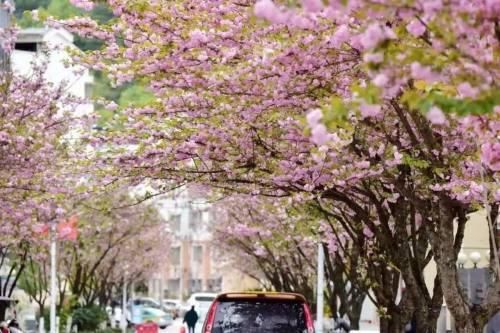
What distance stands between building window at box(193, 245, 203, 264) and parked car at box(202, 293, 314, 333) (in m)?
95.2

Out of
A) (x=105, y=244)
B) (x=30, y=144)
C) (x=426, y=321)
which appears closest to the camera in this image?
(x=426, y=321)

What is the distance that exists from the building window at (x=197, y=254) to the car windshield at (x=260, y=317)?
9520 centimetres

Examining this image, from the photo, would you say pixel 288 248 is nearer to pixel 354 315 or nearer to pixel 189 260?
pixel 354 315

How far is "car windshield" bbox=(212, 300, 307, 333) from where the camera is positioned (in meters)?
14.0

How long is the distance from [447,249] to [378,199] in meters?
4.14

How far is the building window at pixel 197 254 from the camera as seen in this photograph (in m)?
110

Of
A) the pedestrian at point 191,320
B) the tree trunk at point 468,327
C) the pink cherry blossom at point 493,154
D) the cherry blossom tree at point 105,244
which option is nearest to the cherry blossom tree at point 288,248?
the pedestrian at point 191,320

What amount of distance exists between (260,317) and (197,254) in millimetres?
96509

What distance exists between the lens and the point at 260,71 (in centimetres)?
1284

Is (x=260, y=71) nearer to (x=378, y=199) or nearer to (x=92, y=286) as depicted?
(x=378, y=199)

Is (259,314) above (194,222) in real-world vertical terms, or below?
below

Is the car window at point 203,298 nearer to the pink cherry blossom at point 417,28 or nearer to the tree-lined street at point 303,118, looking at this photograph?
the tree-lined street at point 303,118

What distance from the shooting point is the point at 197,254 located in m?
110

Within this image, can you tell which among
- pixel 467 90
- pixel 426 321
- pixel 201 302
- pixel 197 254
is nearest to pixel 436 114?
pixel 467 90
